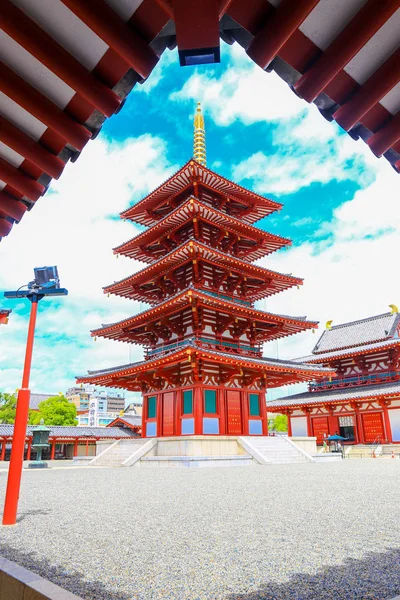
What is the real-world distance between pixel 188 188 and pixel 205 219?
2906 millimetres

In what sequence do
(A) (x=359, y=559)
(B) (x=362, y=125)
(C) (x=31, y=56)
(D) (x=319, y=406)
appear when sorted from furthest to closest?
(D) (x=319, y=406) → (A) (x=359, y=559) → (B) (x=362, y=125) → (C) (x=31, y=56)

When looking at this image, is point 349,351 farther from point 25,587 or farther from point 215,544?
point 25,587

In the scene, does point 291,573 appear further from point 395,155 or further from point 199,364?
point 199,364

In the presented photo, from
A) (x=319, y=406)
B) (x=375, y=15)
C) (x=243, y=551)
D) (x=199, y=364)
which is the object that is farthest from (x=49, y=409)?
(x=375, y=15)

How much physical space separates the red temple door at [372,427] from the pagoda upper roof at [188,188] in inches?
694

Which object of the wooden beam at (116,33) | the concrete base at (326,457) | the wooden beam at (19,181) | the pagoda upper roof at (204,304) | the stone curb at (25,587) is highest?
the pagoda upper roof at (204,304)

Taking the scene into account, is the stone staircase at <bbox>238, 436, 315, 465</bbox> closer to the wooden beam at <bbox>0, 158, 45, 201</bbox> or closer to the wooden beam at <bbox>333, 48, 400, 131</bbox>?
the wooden beam at <bbox>0, 158, 45, 201</bbox>

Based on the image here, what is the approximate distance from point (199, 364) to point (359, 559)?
16435 millimetres

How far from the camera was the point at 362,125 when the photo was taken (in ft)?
10.9

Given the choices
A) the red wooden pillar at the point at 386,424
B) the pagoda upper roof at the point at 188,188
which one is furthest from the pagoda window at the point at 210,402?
the red wooden pillar at the point at 386,424

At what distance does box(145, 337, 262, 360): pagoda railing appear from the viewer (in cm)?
2106

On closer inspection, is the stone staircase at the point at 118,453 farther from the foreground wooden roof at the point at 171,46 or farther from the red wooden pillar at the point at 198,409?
the foreground wooden roof at the point at 171,46

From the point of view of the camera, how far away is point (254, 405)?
2328cm

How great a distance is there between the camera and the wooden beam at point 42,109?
3.25 metres
